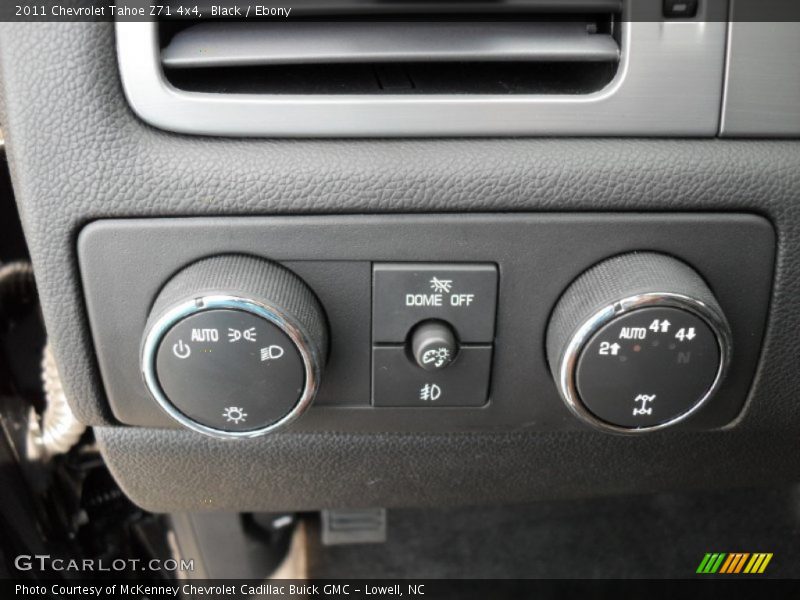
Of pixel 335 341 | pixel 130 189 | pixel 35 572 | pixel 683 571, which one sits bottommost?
pixel 683 571

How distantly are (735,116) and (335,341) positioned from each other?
31 cm

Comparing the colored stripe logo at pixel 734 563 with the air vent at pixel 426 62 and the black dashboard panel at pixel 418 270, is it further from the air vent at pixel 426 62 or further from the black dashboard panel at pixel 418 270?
the air vent at pixel 426 62

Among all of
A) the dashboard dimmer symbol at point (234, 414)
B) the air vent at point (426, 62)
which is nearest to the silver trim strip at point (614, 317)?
the air vent at point (426, 62)

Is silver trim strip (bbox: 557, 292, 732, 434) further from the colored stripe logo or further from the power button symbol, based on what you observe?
the colored stripe logo

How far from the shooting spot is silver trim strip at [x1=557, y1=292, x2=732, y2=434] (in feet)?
1.67

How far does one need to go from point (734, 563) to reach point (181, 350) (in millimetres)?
803

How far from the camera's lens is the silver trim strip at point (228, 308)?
0.50 m

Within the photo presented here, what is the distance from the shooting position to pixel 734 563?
100 cm

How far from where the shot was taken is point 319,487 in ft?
2.20

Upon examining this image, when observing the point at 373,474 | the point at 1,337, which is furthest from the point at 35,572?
the point at 373,474

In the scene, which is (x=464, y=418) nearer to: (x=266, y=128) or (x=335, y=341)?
(x=335, y=341)
